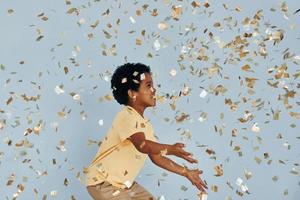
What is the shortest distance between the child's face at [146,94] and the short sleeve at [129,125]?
164 millimetres

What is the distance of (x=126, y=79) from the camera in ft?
11.6

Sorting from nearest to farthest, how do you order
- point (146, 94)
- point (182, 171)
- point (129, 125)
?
point (182, 171)
point (129, 125)
point (146, 94)

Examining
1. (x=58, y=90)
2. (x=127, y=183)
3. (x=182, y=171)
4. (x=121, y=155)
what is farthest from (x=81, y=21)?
(x=182, y=171)

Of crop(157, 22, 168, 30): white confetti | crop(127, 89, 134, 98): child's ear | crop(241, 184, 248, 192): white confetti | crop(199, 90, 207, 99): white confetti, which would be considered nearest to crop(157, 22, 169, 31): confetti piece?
crop(157, 22, 168, 30): white confetti

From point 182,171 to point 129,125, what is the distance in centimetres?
38

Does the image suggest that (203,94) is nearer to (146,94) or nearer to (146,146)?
(146,94)

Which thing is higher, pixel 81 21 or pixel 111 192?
pixel 81 21

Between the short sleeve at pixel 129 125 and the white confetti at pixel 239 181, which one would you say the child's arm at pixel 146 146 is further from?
the white confetti at pixel 239 181

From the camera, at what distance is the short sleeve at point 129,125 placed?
3.18m

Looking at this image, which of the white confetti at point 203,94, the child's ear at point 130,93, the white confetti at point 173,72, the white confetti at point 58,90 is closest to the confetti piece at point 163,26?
the white confetti at point 173,72

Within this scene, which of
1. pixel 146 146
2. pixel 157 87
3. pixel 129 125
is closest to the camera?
pixel 146 146

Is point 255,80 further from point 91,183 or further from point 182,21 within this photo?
point 91,183

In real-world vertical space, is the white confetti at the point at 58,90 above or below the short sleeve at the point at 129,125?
above

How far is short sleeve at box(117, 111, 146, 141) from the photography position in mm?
3176
